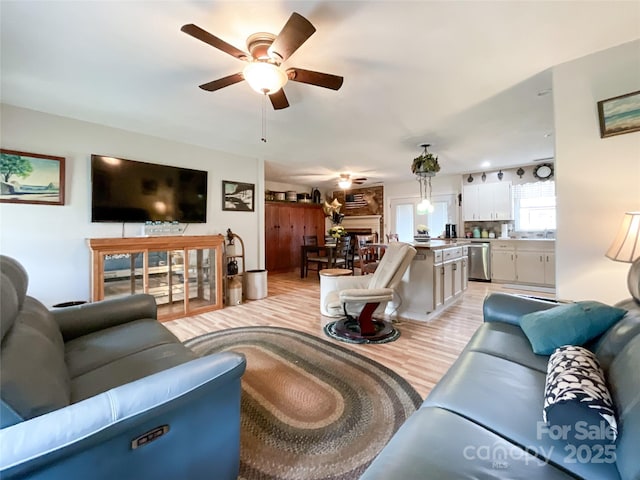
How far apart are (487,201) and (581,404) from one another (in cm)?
586

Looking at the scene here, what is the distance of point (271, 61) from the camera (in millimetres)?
1804

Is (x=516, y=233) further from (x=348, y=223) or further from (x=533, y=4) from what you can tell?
(x=533, y=4)

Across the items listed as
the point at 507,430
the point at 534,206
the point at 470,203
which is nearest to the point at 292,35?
the point at 507,430

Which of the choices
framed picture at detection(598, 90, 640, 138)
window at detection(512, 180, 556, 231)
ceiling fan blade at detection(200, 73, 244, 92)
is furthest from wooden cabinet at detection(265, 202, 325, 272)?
framed picture at detection(598, 90, 640, 138)

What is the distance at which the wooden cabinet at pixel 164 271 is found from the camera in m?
3.07

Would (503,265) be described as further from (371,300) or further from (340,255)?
(371,300)

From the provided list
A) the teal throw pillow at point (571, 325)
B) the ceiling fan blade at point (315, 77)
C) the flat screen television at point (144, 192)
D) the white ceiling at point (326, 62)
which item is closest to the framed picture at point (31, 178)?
the flat screen television at point (144, 192)

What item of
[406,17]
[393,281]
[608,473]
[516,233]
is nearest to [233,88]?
[406,17]

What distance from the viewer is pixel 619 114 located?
192cm

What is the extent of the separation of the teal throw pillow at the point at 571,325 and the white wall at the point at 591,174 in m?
0.86

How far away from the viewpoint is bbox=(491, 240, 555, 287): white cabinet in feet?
16.0

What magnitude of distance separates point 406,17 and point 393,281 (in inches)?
83.9

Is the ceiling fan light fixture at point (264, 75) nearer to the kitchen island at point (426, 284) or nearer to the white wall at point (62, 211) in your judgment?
the kitchen island at point (426, 284)

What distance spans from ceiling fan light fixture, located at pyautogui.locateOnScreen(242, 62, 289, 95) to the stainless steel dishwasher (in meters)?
5.08
